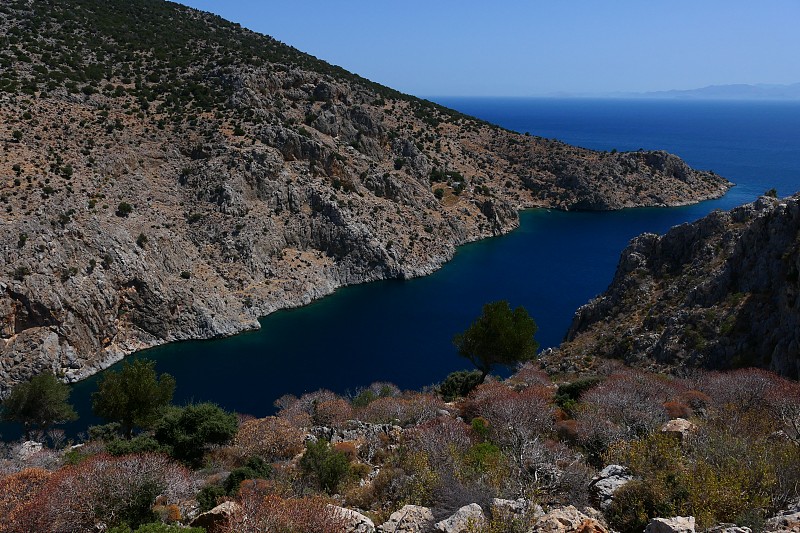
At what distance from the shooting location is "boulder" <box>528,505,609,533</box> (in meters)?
11.0

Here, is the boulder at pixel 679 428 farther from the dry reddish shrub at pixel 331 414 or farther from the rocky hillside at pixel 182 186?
the rocky hillside at pixel 182 186

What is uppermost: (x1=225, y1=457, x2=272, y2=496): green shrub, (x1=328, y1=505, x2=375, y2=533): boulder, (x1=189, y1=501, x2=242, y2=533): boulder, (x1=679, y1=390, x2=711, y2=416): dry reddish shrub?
(x1=328, y1=505, x2=375, y2=533): boulder

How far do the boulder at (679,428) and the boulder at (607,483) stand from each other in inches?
104

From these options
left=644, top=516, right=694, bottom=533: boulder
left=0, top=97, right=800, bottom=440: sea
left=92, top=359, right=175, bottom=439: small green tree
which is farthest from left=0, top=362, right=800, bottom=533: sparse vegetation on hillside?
left=0, top=97, right=800, bottom=440: sea

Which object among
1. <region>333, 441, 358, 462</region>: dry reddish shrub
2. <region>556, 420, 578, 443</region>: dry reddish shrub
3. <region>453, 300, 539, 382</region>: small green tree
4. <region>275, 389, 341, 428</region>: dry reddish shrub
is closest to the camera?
<region>556, 420, 578, 443</region>: dry reddish shrub

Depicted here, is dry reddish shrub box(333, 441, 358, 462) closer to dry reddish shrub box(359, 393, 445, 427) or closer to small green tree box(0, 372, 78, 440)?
dry reddish shrub box(359, 393, 445, 427)

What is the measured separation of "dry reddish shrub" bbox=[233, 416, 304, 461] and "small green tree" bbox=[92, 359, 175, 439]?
929 cm

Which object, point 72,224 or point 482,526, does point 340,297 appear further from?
point 482,526

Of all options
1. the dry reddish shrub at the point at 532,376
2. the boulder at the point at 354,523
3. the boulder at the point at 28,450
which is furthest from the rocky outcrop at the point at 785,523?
the boulder at the point at 28,450

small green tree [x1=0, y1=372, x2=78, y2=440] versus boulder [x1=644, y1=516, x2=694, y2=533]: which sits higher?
boulder [x1=644, y1=516, x2=694, y2=533]

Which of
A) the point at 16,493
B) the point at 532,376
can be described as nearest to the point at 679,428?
the point at 532,376

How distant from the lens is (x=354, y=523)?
12867mm

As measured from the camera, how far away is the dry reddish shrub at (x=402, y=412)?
24.9 meters

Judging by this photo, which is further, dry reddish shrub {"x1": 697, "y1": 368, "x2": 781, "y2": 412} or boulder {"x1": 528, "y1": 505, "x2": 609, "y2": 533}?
dry reddish shrub {"x1": 697, "y1": 368, "x2": 781, "y2": 412}
